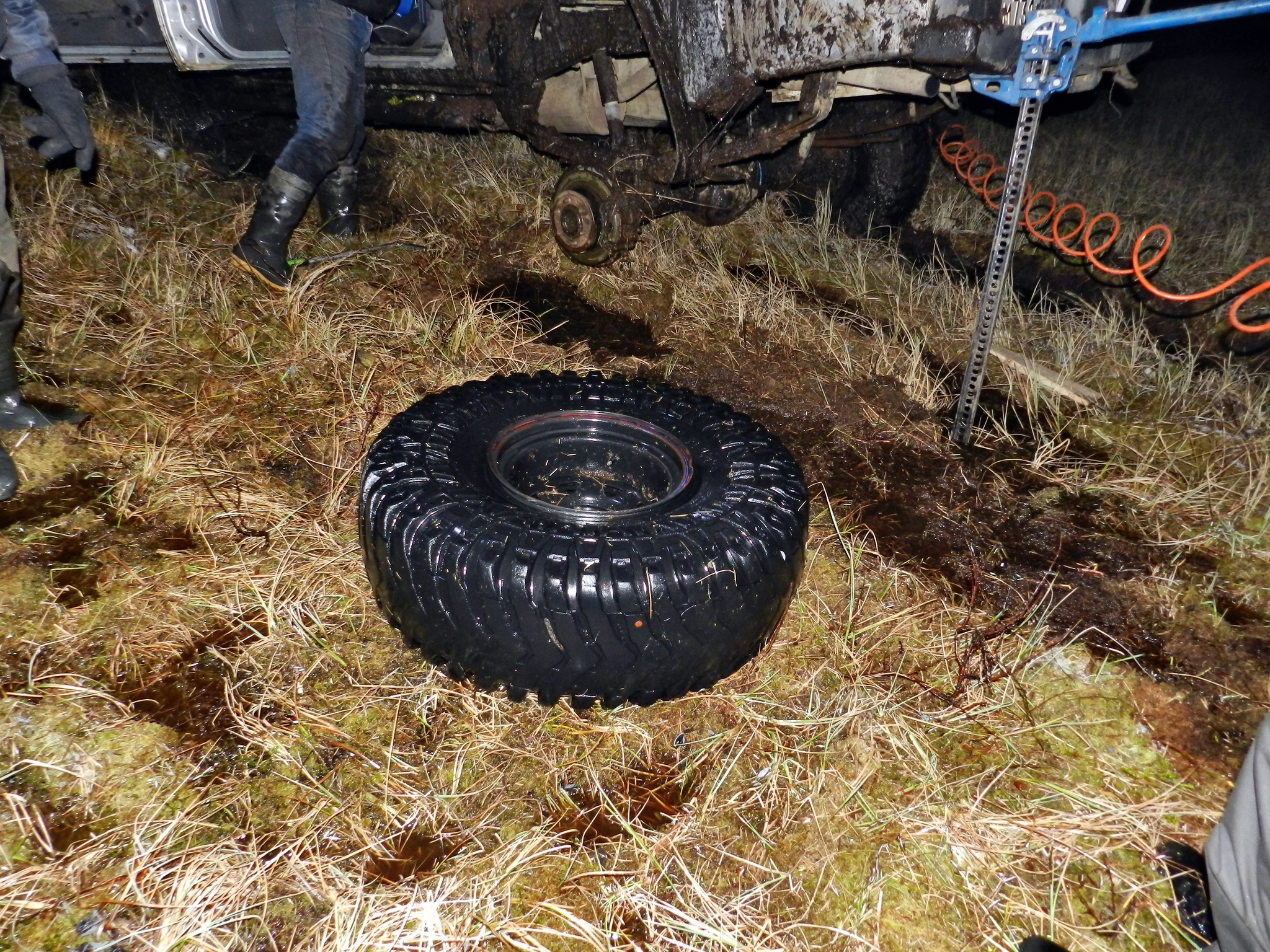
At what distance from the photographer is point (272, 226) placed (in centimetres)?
324

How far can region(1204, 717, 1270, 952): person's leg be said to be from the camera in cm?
103

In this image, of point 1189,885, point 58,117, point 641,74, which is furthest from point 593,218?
point 1189,885

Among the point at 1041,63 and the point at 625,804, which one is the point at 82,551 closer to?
the point at 625,804

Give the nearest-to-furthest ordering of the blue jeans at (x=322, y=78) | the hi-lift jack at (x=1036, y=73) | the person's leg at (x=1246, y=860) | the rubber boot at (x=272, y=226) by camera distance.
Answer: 1. the person's leg at (x=1246, y=860)
2. the hi-lift jack at (x=1036, y=73)
3. the blue jeans at (x=322, y=78)
4. the rubber boot at (x=272, y=226)

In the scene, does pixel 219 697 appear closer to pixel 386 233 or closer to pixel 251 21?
pixel 386 233

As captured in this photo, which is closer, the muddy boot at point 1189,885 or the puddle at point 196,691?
the muddy boot at point 1189,885

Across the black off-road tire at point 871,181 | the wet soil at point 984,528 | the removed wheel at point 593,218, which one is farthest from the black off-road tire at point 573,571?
the black off-road tire at point 871,181

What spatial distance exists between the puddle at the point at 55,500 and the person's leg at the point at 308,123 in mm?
1179

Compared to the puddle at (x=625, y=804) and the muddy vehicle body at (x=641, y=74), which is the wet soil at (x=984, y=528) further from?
the muddy vehicle body at (x=641, y=74)

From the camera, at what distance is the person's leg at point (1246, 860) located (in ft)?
3.39

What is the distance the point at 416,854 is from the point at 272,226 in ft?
8.78

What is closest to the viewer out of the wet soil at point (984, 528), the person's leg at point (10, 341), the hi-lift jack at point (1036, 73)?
the hi-lift jack at point (1036, 73)

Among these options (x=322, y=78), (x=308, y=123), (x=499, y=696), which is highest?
(x=322, y=78)

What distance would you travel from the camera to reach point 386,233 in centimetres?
388
